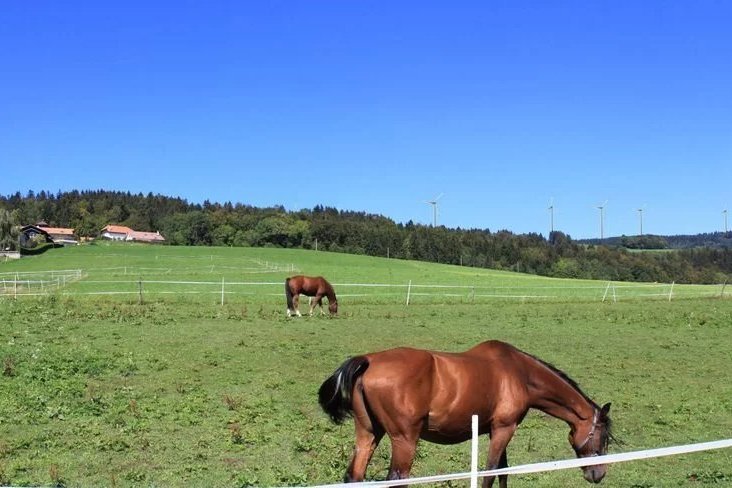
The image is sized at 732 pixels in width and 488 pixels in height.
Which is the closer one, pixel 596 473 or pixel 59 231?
pixel 596 473

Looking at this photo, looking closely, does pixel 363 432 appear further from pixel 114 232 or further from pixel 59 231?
pixel 114 232

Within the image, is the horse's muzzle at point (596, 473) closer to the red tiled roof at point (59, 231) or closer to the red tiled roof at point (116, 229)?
the red tiled roof at point (59, 231)

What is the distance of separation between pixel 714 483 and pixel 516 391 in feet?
11.0

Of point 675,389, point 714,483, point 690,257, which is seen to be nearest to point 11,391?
point 714,483

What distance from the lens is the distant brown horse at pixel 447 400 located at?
5652 millimetres

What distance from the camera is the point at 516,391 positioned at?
6215mm

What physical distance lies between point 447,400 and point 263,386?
743 cm

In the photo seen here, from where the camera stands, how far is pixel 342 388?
5.69m

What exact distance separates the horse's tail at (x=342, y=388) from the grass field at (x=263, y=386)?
203 centimetres

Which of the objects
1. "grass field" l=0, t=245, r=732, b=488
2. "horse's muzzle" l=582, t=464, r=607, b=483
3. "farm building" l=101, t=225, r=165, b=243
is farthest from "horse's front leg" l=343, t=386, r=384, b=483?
"farm building" l=101, t=225, r=165, b=243

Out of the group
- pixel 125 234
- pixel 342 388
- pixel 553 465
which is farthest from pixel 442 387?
pixel 125 234

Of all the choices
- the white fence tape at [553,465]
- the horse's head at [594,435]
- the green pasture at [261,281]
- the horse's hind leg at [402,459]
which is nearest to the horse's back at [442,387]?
the horse's hind leg at [402,459]

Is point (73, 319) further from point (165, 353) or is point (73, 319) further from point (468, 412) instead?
point (468, 412)

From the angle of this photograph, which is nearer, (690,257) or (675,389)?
(675,389)
